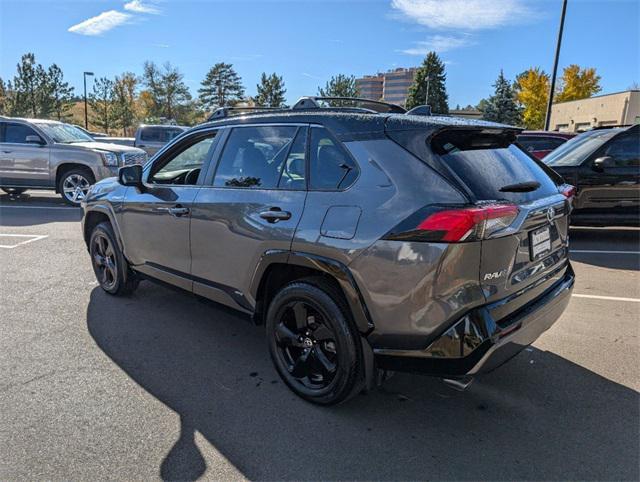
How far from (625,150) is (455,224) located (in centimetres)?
689

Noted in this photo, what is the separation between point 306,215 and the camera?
9.44 feet

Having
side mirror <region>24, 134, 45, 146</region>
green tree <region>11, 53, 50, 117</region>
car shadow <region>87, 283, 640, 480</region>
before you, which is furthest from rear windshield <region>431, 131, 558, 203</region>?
green tree <region>11, 53, 50, 117</region>

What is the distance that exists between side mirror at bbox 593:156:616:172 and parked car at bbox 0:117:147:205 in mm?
9499

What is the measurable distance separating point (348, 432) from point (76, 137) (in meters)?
11.7

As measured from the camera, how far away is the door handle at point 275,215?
299cm

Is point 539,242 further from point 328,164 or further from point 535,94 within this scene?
point 535,94

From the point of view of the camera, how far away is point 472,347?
2.39m

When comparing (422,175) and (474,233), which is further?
(422,175)

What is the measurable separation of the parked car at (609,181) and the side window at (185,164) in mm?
5945

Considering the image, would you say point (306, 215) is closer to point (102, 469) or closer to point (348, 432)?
point (348, 432)

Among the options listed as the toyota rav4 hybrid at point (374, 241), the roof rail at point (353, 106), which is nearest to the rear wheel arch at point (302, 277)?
the toyota rav4 hybrid at point (374, 241)

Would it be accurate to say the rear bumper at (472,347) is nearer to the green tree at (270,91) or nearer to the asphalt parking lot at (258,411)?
the asphalt parking lot at (258,411)

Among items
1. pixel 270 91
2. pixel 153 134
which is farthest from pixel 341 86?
pixel 153 134

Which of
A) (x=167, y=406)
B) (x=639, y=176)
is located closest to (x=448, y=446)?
(x=167, y=406)
